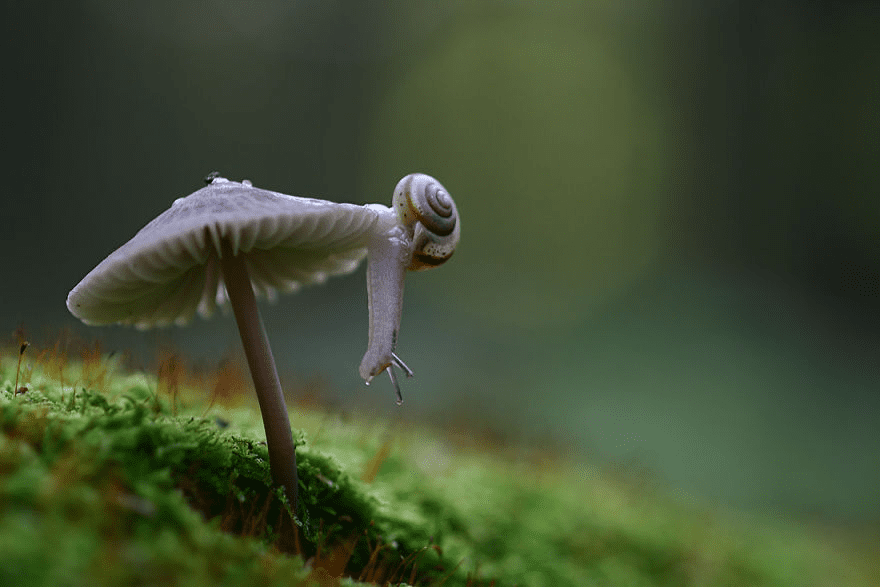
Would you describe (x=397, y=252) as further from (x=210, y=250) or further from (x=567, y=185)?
(x=567, y=185)

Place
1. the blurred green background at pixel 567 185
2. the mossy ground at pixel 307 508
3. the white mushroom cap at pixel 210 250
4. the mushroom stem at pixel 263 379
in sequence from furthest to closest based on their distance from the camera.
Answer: the blurred green background at pixel 567 185
the mushroom stem at pixel 263 379
the white mushroom cap at pixel 210 250
the mossy ground at pixel 307 508

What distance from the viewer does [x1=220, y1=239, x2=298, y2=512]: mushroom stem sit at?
160cm

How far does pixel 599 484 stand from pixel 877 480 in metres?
6.47

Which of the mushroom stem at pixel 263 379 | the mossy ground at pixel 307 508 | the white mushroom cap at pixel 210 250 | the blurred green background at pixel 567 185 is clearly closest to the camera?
the mossy ground at pixel 307 508

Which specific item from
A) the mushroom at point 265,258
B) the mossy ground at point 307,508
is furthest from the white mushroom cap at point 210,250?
the mossy ground at point 307,508

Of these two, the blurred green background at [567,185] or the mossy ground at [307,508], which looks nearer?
the mossy ground at [307,508]

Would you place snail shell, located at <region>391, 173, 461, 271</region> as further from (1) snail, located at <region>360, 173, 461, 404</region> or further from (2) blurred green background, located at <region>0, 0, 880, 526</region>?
(2) blurred green background, located at <region>0, 0, 880, 526</region>

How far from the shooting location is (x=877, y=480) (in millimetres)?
7562

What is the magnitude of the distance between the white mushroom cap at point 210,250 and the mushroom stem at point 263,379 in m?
0.09

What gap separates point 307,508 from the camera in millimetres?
1724

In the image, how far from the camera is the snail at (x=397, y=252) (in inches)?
63.2

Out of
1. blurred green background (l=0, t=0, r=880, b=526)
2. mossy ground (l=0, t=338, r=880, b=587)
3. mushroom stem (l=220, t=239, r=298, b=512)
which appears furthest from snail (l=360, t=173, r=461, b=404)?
blurred green background (l=0, t=0, r=880, b=526)

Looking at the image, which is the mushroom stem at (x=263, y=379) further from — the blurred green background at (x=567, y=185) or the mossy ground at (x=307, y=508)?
the blurred green background at (x=567, y=185)

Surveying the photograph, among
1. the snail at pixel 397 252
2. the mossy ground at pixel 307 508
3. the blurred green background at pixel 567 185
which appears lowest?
the mossy ground at pixel 307 508
